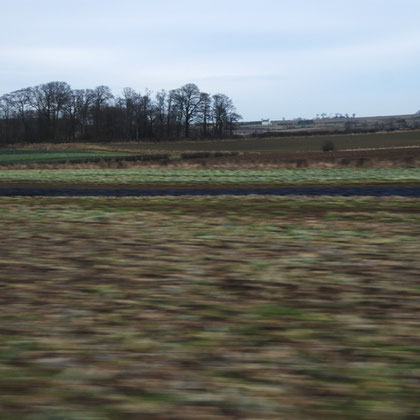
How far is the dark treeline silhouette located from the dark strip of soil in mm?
89891

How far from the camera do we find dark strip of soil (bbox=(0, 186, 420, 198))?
17.9 m

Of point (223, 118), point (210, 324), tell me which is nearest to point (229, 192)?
point (210, 324)

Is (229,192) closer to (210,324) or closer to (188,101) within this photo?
(210,324)

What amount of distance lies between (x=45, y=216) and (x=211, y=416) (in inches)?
390

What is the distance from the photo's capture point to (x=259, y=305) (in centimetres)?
576

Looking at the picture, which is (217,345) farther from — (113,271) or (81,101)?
(81,101)

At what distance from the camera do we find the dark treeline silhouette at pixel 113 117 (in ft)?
367

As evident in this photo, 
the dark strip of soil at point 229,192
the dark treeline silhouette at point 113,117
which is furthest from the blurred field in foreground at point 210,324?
the dark treeline silhouette at point 113,117

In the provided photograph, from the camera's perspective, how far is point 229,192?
19156 mm

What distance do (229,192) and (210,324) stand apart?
46.1 ft

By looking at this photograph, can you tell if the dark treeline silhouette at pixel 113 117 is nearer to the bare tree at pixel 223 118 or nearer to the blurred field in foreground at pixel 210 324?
the bare tree at pixel 223 118

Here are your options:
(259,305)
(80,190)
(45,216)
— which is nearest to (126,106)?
(80,190)

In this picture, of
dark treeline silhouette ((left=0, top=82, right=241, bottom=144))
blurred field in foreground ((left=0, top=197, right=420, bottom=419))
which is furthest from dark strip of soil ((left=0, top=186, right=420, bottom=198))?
dark treeline silhouette ((left=0, top=82, right=241, bottom=144))

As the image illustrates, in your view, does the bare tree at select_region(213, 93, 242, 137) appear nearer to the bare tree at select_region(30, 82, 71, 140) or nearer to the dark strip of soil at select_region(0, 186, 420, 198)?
the bare tree at select_region(30, 82, 71, 140)
